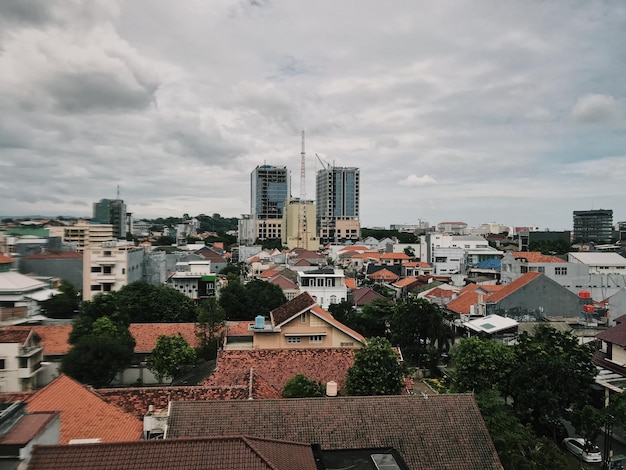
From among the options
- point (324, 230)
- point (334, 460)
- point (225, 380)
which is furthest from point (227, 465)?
point (324, 230)

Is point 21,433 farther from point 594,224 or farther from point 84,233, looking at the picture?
point 594,224

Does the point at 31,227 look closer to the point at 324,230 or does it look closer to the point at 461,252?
the point at 461,252

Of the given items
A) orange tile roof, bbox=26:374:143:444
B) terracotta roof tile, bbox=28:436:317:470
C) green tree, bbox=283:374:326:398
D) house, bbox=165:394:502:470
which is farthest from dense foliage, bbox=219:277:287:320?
terracotta roof tile, bbox=28:436:317:470

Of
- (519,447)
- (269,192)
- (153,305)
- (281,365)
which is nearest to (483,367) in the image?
(519,447)

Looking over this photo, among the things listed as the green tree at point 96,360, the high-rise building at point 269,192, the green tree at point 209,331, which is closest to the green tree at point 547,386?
the green tree at point 209,331

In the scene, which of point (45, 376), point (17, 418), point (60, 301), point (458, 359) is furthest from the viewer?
point (60, 301)

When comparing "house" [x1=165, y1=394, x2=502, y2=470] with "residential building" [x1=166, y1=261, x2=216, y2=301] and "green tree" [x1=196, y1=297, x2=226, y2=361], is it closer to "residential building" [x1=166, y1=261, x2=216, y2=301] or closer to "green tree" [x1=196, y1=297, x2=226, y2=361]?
"green tree" [x1=196, y1=297, x2=226, y2=361]

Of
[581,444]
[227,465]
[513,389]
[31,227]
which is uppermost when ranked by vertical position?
[31,227]
